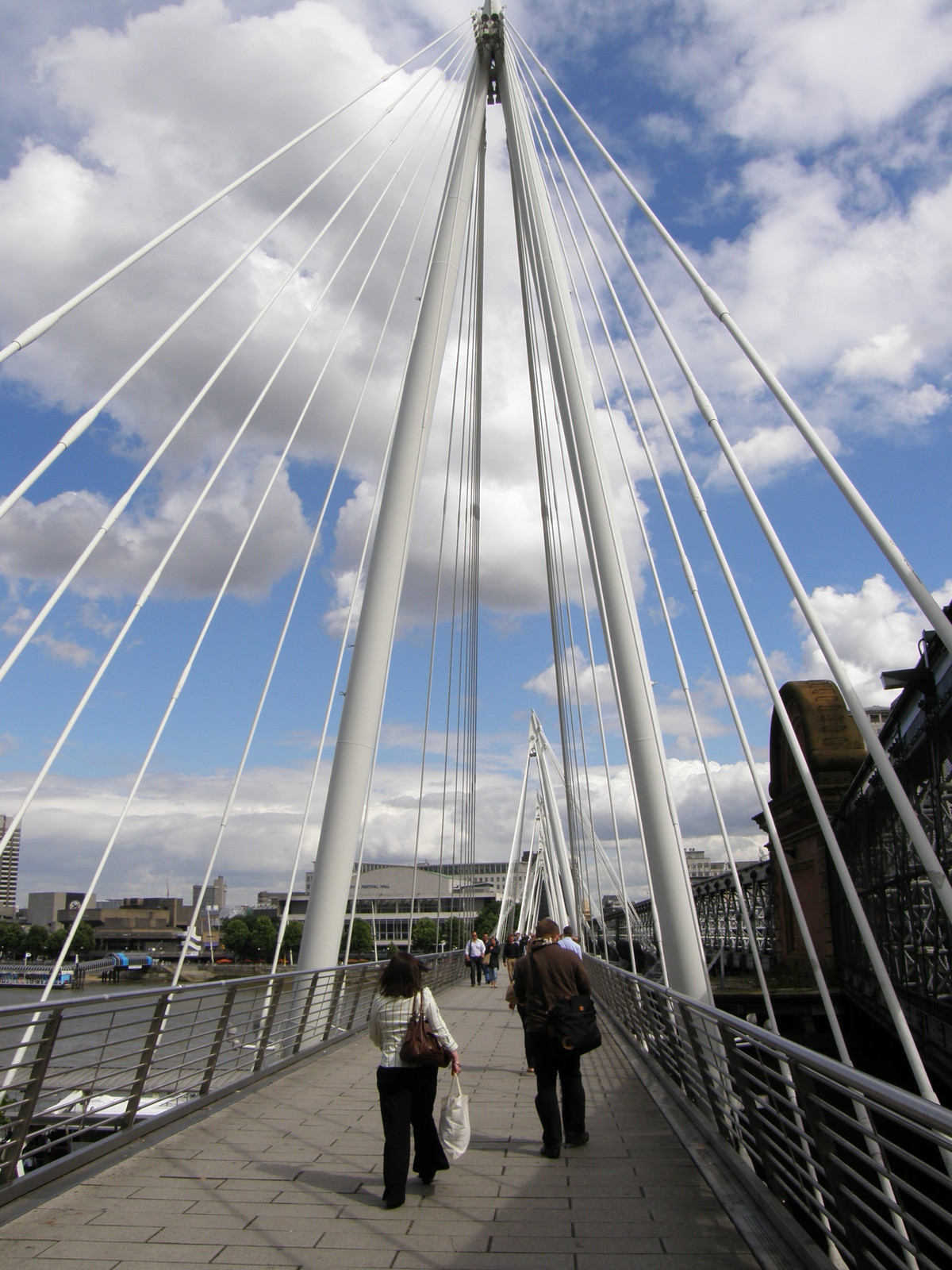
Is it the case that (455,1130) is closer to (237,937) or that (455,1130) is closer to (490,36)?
(490,36)

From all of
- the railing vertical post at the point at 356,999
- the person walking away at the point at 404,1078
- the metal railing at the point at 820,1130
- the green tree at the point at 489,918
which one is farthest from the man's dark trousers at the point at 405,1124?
the green tree at the point at 489,918

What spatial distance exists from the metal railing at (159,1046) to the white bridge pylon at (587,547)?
42.0 inches

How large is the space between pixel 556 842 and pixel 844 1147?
3707 cm

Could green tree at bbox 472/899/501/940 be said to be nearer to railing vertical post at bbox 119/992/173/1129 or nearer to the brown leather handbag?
railing vertical post at bbox 119/992/173/1129

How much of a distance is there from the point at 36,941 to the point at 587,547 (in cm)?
9952

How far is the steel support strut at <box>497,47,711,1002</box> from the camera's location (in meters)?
8.55

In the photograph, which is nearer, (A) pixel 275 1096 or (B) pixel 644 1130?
(B) pixel 644 1130

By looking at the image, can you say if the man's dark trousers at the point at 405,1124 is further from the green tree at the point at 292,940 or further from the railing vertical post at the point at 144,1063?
the green tree at the point at 292,940

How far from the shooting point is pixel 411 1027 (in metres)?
4.52

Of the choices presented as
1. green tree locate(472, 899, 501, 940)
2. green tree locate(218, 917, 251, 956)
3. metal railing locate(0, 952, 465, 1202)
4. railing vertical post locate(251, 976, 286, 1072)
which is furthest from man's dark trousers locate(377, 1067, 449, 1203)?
green tree locate(472, 899, 501, 940)

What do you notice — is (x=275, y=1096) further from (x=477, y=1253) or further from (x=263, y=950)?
(x=263, y=950)

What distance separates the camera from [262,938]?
77875 millimetres

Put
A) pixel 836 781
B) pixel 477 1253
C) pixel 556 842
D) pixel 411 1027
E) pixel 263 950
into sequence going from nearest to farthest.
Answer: pixel 477 1253
pixel 411 1027
pixel 836 781
pixel 556 842
pixel 263 950

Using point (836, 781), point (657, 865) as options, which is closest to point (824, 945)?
point (836, 781)
